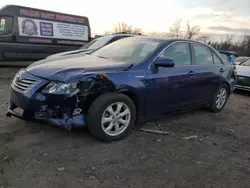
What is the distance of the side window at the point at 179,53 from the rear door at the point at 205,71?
182 mm

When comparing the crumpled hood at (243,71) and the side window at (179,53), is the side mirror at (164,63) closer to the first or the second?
the side window at (179,53)

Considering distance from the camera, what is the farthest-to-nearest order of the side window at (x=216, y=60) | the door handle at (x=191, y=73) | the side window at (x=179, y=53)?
the side window at (x=216, y=60) < the door handle at (x=191, y=73) < the side window at (x=179, y=53)

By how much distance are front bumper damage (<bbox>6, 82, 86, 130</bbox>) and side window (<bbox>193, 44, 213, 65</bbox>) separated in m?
Result: 2.67

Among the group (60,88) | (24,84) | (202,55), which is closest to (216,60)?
(202,55)

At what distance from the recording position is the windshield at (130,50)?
413cm

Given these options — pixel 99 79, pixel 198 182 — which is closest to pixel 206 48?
pixel 99 79

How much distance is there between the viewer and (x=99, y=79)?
3.43 metres

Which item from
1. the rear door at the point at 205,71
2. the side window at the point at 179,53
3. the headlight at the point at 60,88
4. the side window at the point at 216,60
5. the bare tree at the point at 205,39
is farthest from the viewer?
the bare tree at the point at 205,39

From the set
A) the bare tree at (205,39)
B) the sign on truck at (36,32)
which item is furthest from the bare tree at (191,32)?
the sign on truck at (36,32)

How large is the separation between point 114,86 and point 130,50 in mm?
1065

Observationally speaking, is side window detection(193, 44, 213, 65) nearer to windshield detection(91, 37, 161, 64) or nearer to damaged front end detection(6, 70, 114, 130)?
windshield detection(91, 37, 161, 64)

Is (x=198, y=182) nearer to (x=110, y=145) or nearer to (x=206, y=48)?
(x=110, y=145)

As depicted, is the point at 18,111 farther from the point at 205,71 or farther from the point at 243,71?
the point at 243,71

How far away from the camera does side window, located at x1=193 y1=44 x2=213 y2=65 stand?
16.2 feet
